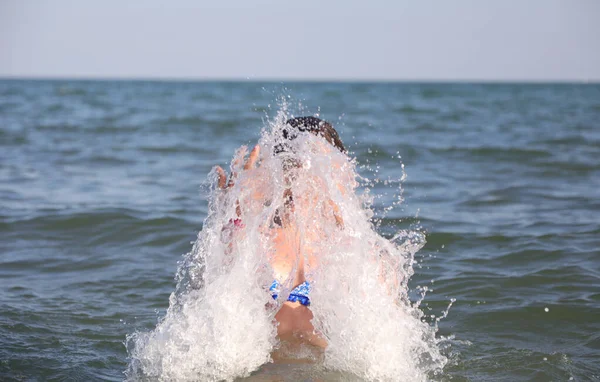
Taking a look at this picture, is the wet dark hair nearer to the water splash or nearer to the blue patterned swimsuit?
the water splash

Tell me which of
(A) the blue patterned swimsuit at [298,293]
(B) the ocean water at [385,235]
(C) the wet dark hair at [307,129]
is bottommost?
(B) the ocean water at [385,235]

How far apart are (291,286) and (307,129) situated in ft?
2.78

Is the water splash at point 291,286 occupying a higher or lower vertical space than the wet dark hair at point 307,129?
lower

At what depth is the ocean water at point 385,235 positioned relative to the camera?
4.23m

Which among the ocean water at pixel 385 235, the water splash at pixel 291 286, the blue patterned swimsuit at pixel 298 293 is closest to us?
the water splash at pixel 291 286

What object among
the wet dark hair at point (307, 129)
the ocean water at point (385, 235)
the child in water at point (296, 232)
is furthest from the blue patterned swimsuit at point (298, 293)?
the wet dark hair at point (307, 129)

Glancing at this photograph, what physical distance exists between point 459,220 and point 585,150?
A: 22.2 feet

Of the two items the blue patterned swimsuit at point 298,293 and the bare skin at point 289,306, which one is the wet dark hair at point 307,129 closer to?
the bare skin at point 289,306

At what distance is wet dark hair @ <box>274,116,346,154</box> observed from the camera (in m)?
3.68

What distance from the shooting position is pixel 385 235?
6801mm

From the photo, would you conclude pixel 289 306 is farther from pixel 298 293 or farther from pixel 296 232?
pixel 296 232

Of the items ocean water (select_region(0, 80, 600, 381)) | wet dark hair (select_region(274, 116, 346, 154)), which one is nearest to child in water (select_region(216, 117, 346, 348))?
wet dark hair (select_region(274, 116, 346, 154))

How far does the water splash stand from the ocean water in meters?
0.18

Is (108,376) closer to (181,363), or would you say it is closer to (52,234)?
(181,363)
